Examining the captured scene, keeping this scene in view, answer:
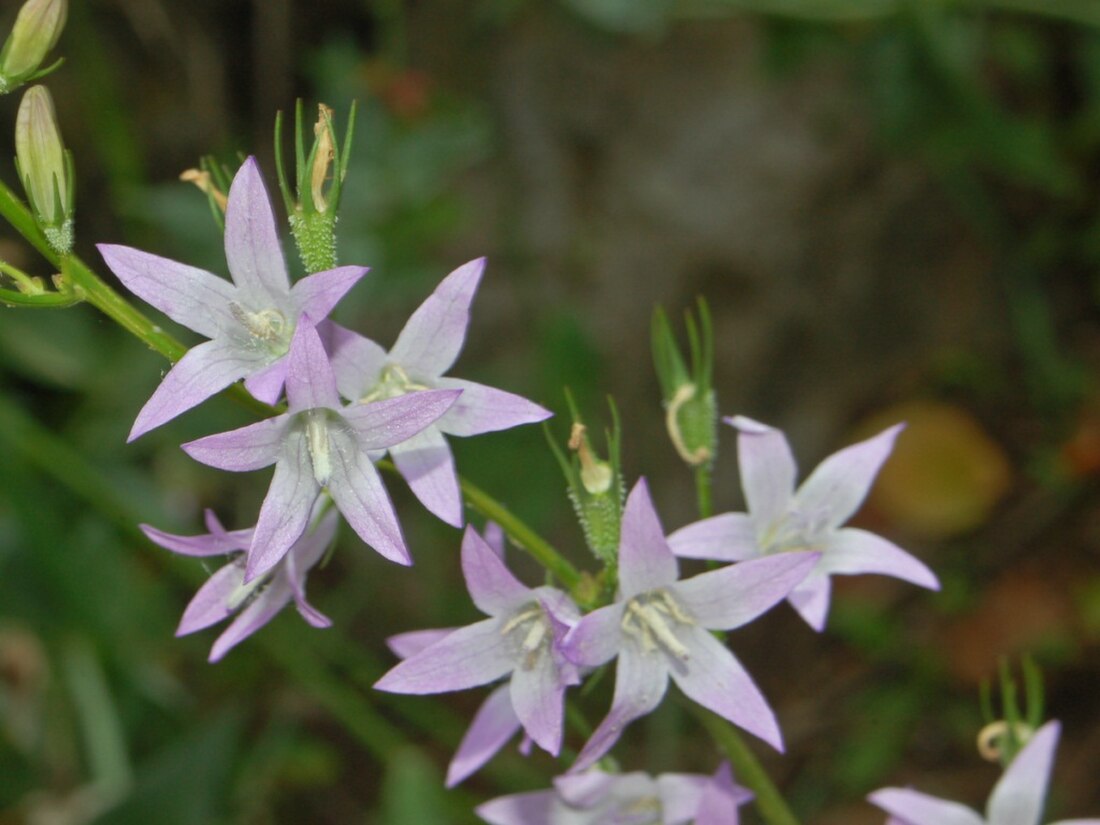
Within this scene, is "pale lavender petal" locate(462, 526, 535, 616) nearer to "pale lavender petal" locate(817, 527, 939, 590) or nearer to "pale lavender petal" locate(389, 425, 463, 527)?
"pale lavender petal" locate(389, 425, 463, 527)

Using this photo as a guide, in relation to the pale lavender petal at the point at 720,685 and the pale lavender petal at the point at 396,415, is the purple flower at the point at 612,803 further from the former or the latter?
the pale lavender petal at the point at 396,415

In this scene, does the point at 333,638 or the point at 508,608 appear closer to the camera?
the point at 508,608

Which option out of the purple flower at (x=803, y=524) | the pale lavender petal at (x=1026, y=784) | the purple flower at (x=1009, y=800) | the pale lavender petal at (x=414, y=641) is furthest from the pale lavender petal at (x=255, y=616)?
the pale lavender petal at (x=1026, y=784)

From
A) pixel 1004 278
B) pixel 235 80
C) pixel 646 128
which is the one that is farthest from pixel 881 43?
pixel 235 80

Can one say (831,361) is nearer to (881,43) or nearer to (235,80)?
(881,43)

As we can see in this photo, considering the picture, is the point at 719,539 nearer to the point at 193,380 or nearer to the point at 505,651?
the point at 505,651

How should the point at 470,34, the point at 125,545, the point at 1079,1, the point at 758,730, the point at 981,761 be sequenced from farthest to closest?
the point at 470,34 → the point at 981,761 → the point at 125,545 → the point at 1079,1 → the point at 758,730
